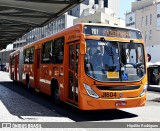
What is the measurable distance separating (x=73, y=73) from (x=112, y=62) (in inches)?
57.1

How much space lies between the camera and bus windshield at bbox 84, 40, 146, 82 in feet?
31.2

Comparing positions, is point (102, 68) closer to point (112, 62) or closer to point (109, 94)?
point (112, 62)

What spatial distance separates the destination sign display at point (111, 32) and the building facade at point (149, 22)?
141ft

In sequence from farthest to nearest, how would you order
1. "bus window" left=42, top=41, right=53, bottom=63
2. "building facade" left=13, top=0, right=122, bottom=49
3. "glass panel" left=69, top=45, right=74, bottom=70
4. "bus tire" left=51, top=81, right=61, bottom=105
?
"building facade" left=13, top=0, right=122, bottom=49, "bus window" left=42, top=41, right=53, bottom=63, "bus tire" left=51, top=81, right=61, bottom=105, "glass panel" left=69, top=45, right=74, bottom=70

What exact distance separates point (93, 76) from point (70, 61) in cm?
162

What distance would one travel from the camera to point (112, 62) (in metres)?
9.70

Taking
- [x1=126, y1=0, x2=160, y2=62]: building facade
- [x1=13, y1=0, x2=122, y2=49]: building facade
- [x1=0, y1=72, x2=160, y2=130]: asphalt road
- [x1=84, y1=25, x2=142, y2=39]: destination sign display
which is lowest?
[x1=0, y1=72, x2=160, y2=130]: asphalt road

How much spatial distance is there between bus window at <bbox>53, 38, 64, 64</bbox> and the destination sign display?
189 cm

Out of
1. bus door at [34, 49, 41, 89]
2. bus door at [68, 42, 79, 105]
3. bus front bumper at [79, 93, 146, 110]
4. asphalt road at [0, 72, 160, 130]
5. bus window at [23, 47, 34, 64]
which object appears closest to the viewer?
asphalt road at [0, 72, 160, 130]

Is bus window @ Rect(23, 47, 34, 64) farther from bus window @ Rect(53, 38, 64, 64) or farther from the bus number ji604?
the bus number ji604

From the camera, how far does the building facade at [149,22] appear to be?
5431 cm

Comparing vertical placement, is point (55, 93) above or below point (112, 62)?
below

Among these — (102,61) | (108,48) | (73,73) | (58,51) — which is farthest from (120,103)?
(58,51)

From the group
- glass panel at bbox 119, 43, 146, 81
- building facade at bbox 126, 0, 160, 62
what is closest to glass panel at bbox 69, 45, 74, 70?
glass panel at bbox 119, 43, 146, 81
